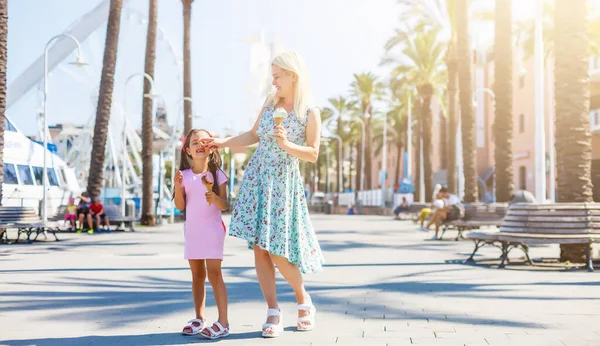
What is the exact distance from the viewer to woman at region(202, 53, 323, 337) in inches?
211

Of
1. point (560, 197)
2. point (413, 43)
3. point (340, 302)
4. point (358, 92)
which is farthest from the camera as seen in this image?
point (358, 92)

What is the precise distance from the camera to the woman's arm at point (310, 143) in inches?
206

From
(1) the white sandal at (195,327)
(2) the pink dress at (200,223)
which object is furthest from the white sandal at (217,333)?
(2) the pink dress at (200,223)

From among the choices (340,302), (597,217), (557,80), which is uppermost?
(557,80)

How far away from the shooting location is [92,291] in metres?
8.14

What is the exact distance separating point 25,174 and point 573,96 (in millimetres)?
28789

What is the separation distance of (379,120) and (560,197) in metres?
74.2

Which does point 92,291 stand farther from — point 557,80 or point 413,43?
point 413,43

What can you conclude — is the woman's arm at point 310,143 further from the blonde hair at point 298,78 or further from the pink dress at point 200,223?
the pink dress at point 200,223

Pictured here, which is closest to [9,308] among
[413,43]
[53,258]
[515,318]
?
[515,318]

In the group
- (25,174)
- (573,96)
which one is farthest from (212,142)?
(25,174)

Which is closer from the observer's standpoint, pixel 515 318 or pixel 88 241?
pixel 515 318

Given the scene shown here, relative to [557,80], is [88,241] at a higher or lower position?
lower

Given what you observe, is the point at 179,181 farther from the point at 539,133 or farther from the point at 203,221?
the point at 539,133
